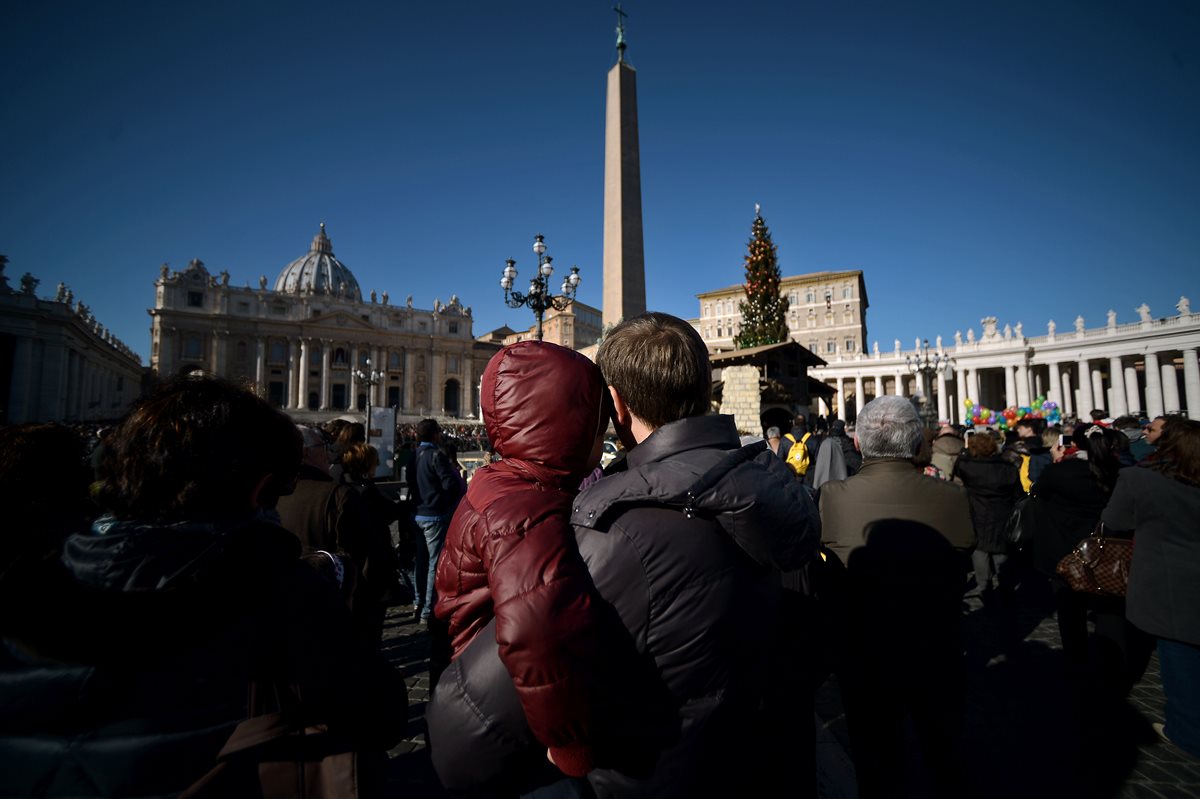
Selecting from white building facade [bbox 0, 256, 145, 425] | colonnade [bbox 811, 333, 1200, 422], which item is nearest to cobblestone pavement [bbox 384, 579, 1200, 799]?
colonnade [bbox 811, 333, 1200, 422]

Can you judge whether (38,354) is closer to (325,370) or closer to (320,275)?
(325,370)

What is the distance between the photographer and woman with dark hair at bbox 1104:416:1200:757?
272 cm

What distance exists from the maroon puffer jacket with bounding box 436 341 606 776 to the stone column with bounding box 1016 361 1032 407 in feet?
176

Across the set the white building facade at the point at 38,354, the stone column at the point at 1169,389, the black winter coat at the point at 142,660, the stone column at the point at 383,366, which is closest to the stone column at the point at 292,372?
the stone column at the point at 383,366

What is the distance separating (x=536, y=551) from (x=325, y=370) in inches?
2514

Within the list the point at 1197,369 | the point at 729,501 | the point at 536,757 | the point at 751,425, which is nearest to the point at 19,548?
the point at 536,757

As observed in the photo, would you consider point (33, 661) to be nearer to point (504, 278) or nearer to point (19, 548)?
point (19, 548)

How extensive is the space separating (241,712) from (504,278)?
10254 mm

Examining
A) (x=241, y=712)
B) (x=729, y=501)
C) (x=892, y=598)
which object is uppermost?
(x=729, y=501)

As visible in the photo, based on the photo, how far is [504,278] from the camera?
10.8m

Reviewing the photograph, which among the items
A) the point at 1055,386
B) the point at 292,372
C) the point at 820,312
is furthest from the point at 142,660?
the point at 292,372

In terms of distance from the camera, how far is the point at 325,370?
5725cm

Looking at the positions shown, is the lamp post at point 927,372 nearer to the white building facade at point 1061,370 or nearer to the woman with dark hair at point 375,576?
the white building facade at point 1061,370

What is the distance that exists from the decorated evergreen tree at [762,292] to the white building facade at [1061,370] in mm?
8408
